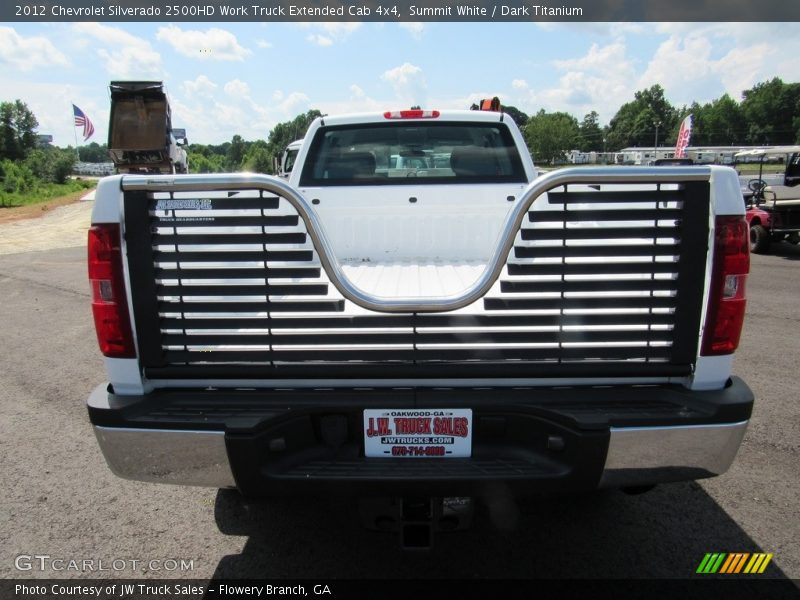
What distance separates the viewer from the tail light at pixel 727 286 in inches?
81.7

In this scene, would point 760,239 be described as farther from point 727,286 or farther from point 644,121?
point 644,121

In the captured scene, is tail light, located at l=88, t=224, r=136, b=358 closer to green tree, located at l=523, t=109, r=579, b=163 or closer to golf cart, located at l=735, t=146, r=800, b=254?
golf cart, located at l=735, t=146, r=800, b=254

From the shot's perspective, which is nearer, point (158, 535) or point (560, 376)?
point (560, 376)

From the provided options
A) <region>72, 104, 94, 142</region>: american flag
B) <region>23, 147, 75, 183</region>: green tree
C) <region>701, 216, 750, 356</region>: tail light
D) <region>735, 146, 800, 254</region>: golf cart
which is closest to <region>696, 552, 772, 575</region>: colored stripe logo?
<region>701, 216, 750, 356</region>: tail light

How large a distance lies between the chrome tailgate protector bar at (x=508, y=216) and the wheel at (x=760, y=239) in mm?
12063

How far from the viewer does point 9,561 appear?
9.02 feet

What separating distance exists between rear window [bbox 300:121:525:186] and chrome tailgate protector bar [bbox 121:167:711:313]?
2170mm

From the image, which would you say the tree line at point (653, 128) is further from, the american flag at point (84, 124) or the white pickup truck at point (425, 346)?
the white pickup truck at point (425, 346)

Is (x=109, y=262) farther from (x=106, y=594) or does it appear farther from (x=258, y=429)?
(x=106, y=594)

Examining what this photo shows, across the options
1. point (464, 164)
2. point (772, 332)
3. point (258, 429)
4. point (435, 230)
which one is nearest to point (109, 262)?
point (258, 429)

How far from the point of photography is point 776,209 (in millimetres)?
11703

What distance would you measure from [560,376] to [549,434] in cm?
23

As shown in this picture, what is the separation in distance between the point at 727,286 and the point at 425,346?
111 centimetres

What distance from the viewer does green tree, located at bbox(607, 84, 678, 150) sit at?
12112 centimetres
